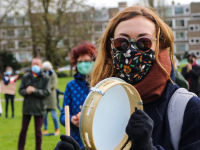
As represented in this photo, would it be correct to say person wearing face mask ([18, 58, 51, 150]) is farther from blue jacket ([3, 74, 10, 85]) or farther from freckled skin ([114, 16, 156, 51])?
blue jacket ([3, 74, 10, 85])

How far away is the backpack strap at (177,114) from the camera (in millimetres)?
1536

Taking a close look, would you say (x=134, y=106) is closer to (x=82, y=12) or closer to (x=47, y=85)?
(x=47, y=85)

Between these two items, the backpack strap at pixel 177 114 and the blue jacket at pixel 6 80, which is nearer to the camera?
the backpack strap at pixel 177 114

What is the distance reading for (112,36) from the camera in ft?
6.54

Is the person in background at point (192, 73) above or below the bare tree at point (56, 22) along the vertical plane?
below

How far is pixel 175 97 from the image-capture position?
5.28 feet

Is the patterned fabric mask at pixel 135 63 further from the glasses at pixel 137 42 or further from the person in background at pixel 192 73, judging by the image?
the person in background at pixel 192 73

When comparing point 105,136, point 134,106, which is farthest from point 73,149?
point 134,106

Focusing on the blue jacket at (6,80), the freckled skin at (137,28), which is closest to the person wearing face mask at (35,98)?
the freckled skin at (137,28)

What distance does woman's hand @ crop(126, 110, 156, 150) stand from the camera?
1.38 meters

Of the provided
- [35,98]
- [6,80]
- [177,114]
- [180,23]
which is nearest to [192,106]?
[177,114]

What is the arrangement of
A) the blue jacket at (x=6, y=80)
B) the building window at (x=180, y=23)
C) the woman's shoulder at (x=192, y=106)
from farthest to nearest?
the building window at (x=180, y=23), the blue jacket at (x=6, y=80), the woman's shoulder at (x=192, y=106)

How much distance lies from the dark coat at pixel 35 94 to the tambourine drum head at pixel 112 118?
4720 mm

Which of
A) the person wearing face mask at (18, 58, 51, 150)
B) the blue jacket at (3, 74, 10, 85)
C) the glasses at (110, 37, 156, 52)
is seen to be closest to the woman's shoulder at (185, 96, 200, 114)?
the glasses at (110, 37, 156, 52)
